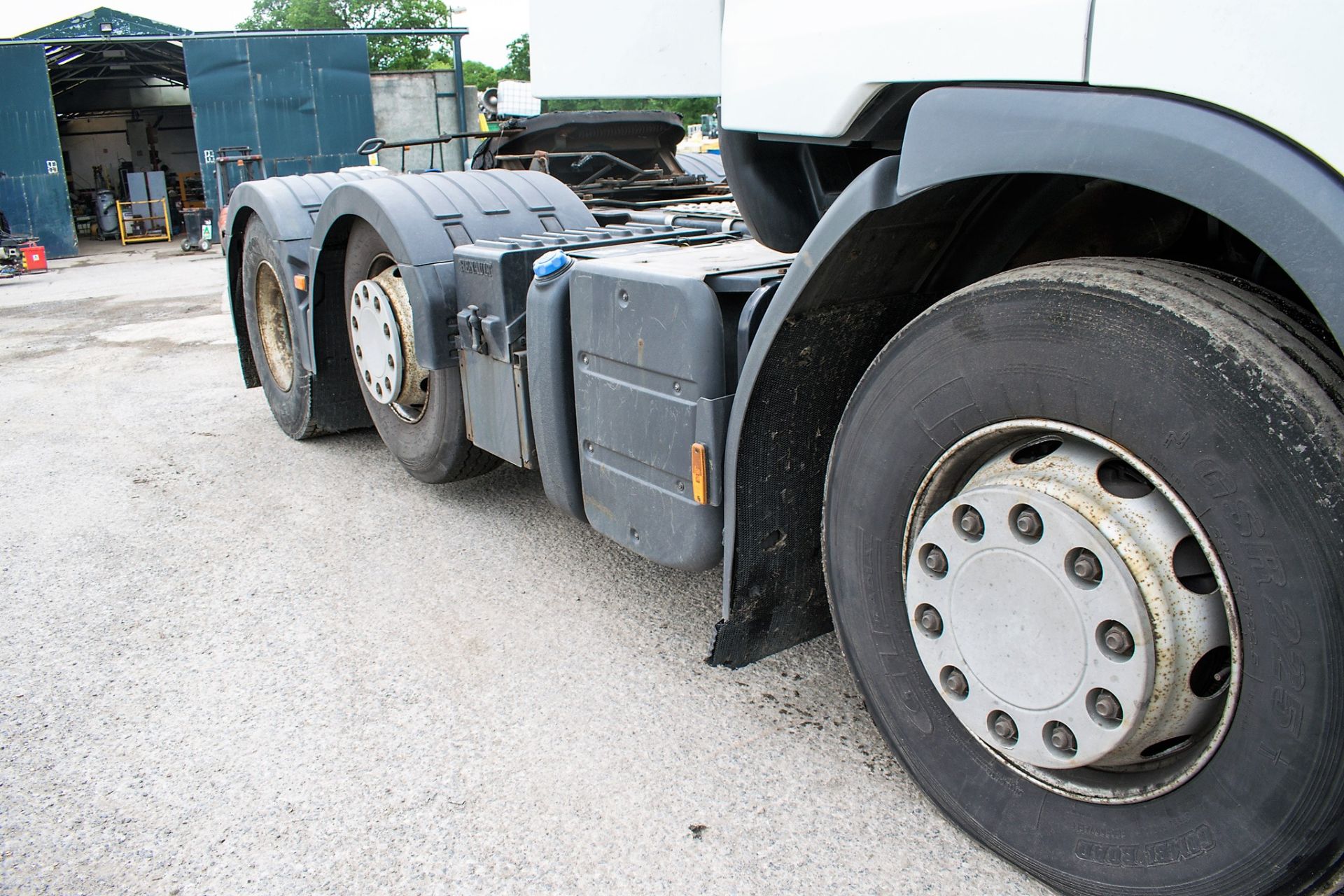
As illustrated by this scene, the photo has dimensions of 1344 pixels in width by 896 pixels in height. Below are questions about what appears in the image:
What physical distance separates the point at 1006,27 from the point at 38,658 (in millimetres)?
3034

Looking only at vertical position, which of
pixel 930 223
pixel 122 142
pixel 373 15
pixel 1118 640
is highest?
pixel 373 15

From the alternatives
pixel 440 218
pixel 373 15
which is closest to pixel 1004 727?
pixel 440 218

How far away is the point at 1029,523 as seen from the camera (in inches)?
68.5

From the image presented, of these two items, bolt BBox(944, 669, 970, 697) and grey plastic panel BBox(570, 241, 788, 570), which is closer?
bolt BBox(944, 669, 970, 697)

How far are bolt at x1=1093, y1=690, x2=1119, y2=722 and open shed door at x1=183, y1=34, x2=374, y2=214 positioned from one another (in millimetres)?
21531

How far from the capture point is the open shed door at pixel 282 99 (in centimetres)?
2139

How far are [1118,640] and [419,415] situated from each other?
304 centimetres

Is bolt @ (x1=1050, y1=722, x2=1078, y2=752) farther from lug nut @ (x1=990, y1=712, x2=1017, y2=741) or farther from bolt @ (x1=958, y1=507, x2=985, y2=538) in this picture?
bolt @ (x1=958, y1=507, x2=985, y2=538)

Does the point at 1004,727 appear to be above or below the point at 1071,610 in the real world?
below

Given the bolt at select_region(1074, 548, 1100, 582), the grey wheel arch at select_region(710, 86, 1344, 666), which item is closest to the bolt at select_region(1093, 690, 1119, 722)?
the bolt at select_region(1074, 548, 1100, 582)

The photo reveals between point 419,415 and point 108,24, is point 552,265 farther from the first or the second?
point 108,24

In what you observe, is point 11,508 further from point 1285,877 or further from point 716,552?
point 1285,877

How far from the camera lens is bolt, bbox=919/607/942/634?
195cm

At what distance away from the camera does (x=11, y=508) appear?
443cm
